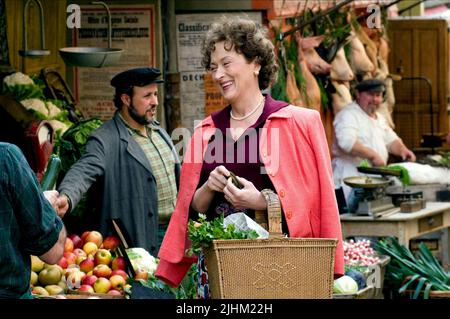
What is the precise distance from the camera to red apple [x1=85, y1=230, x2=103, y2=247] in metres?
8.50

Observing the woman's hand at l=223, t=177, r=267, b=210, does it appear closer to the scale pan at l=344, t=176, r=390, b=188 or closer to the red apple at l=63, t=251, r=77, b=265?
the red apple at l=63, t=251, r=77, b=265

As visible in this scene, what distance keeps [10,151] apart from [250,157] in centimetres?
141

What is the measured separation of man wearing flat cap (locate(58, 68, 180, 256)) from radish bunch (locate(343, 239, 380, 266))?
52.3 inches

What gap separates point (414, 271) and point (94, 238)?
2.56 metres

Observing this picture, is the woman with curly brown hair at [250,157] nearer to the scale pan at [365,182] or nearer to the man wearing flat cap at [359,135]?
the scale pan at [365,182]


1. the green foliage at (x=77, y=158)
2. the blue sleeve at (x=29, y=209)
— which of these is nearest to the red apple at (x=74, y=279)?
the green foliage at (x=77, y=158)

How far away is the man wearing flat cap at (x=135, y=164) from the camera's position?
9.04m

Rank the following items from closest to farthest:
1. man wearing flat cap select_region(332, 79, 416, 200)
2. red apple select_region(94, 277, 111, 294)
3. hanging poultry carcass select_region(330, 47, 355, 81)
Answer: red apple select_region(94, 277, 111, 294) → man wearing flat cap select_region(332, 79, 416, 200) → hanging poultry carcass select_region(330, 47, 355, 81)

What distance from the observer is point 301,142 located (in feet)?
19.9

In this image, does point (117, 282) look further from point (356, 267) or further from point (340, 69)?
point (340, 69)

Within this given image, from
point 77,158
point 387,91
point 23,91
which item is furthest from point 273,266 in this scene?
point 387,91

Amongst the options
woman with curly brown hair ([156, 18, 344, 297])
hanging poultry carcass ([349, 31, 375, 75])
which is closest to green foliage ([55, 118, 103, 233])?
woman with curly brown hair ([156, 18, 344, 297])

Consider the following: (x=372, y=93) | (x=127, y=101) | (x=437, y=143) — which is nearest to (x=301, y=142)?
(x=127, y=101)

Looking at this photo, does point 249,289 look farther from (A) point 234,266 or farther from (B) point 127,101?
(B) point 127,101
